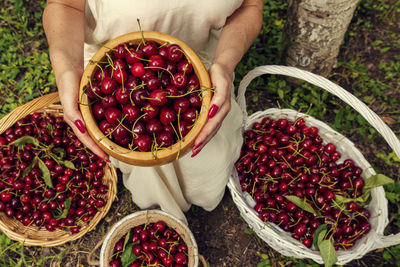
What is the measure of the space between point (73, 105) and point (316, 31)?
6.31ft

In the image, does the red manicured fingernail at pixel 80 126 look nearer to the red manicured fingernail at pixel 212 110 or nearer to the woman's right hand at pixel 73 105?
the woman's right hand at pixel 73 105

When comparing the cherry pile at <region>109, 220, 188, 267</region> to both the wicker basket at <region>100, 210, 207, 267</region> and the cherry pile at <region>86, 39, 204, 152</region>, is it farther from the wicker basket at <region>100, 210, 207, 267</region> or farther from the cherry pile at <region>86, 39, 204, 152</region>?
the cherry pile at <region>86, 39, 204, 152</region>

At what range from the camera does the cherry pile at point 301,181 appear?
1983mm

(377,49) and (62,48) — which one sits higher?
(62,48)

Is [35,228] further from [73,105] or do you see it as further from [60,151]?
[73,105]

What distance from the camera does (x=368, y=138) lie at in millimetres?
2688

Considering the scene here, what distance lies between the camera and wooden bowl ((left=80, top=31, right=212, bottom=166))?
3.82 feet

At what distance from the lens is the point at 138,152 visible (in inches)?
46.0

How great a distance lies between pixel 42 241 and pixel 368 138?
276cm

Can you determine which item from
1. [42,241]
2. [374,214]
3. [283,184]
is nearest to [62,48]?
[42,241]

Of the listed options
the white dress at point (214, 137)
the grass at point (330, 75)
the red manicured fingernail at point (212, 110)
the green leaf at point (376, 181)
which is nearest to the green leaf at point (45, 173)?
the white dress at point (214, 137)

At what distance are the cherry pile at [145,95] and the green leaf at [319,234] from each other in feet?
3.74

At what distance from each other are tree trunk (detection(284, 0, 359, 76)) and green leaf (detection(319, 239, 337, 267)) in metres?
1.54

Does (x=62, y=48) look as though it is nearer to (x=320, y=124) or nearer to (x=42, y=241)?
(x=42, y=241)
